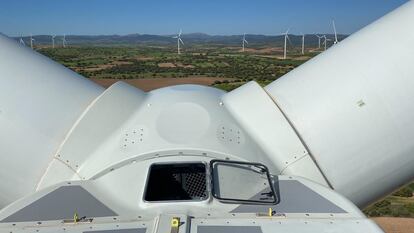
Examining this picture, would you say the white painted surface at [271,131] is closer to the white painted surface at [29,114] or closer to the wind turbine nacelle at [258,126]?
the wind turbine nacelle at [258,126]

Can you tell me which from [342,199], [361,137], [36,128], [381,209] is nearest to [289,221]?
[342,199]

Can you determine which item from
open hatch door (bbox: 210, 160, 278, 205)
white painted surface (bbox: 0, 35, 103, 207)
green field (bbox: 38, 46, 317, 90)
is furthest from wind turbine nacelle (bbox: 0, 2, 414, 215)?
green field (bbox: 38, 46, 317, 90)

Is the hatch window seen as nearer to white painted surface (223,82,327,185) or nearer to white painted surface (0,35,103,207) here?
white painted surface (223,82,327,185)

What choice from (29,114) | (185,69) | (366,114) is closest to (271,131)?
(366,114)

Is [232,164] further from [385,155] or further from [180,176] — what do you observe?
[385,155]

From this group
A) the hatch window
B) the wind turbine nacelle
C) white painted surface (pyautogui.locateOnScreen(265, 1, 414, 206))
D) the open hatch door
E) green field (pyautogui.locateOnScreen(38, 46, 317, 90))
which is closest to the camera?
the open hatch door

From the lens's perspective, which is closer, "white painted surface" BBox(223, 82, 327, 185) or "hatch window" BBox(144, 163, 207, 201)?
"hatch window" BBox(144, 163, 207, 201)
